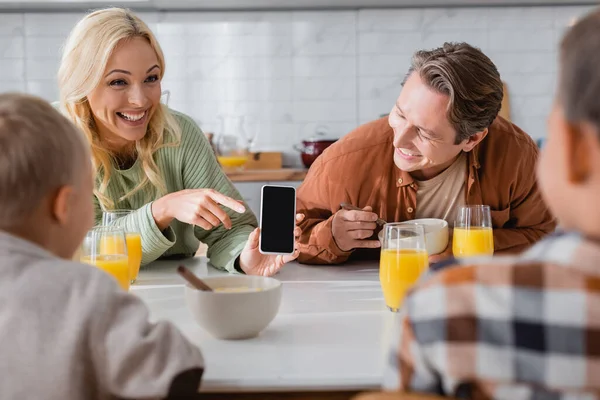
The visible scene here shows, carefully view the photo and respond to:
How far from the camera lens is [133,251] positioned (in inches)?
66.1

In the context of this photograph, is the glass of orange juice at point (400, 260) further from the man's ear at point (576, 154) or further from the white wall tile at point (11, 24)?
the white wall tile at point (11, 24)

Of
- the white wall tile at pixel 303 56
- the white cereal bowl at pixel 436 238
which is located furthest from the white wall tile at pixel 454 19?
the white cereal bowl at pixel 436 238

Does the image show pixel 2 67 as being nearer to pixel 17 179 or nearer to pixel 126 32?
pixel 126 32

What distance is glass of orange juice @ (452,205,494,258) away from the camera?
5.52ft

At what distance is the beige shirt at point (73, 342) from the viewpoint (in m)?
0.94

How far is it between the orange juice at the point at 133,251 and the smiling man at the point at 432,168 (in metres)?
0.42

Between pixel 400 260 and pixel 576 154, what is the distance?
2.30 ft

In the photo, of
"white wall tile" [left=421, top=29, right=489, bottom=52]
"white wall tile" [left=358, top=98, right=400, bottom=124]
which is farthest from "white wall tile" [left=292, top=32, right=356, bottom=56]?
"white wall tile" [left=421, top=29, right=489, bottom=52]

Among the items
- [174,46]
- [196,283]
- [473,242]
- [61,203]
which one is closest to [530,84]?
[174,46]

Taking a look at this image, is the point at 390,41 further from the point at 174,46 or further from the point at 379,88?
the point at 174,46

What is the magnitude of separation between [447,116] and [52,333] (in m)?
1.24

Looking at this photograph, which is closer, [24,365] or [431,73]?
[24,365]

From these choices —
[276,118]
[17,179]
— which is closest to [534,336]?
[17,179]

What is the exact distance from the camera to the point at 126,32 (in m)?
2.01
